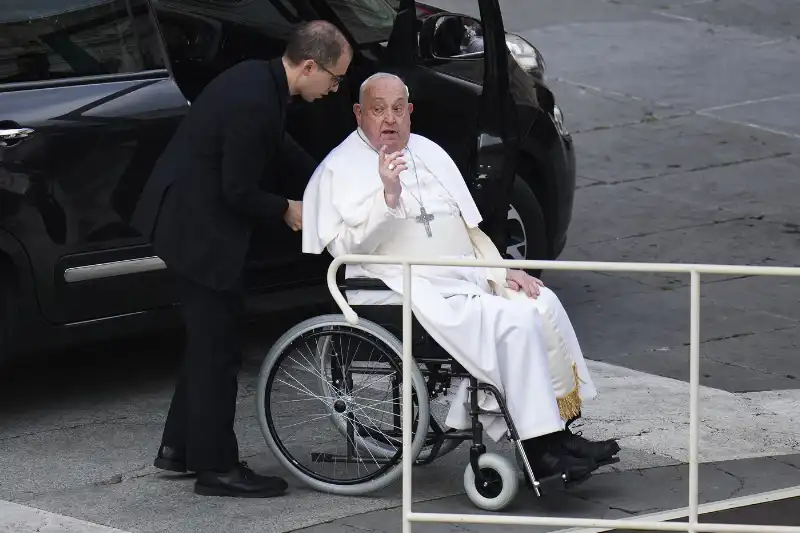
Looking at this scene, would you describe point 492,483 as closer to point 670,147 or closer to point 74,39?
point 74,39

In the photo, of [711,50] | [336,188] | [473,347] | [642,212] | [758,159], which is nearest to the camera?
[473,347]

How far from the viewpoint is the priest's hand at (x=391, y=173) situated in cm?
586

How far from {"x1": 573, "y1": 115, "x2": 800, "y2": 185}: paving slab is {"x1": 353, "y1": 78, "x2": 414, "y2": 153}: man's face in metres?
4.60

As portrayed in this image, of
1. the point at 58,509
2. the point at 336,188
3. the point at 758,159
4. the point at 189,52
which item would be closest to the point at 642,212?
the point at 758,159

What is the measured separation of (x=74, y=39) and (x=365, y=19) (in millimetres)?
1564

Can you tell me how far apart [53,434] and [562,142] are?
113 inches

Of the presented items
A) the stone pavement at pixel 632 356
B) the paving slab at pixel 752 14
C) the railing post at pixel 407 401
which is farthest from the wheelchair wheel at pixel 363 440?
the paving slab at pixel 752 14

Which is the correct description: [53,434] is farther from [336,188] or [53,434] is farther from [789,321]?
[789,321]

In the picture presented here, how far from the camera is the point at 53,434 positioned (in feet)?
22.0

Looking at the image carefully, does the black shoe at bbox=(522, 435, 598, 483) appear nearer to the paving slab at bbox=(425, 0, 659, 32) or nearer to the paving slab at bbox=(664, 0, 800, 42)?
the paving slab at bbox=(425, 0, 659, 32)

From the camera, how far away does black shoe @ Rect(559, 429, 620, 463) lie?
5922 mm

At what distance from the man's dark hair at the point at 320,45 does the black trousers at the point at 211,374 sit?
0.84 m

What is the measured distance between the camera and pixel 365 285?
597 centimetres

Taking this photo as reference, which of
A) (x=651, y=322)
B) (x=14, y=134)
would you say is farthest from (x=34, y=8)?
(x=651, y=322)
